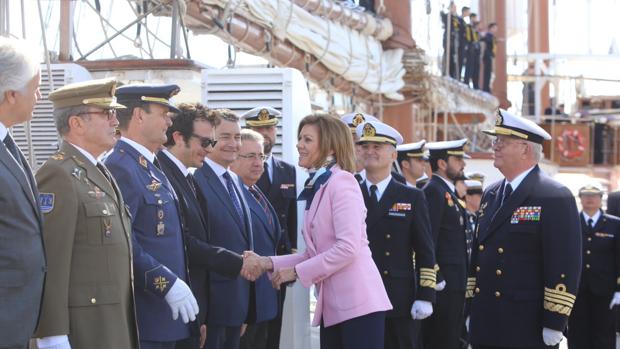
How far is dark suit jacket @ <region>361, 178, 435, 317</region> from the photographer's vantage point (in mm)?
6000

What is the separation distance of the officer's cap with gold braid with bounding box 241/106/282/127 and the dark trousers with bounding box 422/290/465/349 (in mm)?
1432

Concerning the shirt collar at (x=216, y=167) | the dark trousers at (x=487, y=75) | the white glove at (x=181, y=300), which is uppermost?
the dark trousers at (x=487, y=75)

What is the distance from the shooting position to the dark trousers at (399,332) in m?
6.04

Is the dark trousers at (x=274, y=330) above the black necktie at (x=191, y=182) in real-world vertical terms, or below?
below

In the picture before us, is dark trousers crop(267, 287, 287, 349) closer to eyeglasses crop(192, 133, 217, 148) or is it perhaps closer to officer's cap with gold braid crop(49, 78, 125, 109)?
eyeglasses crop(192, 133, 217, 148)

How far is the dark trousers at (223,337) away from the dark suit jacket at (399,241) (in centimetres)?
100

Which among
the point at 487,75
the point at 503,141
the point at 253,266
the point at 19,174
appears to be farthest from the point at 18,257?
the point at 487,75

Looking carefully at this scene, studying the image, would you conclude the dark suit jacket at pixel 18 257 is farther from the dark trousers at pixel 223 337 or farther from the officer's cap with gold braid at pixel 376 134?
the officer's cap with gold braid at pixel 376 134

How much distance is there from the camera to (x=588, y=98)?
28.2 m

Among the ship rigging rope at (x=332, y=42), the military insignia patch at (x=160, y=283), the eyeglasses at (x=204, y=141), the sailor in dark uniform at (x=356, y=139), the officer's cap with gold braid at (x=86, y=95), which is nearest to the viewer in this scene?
the officer's cap with gold braid at (x=86, y=95)

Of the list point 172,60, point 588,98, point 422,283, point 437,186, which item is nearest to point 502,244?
point 422,283

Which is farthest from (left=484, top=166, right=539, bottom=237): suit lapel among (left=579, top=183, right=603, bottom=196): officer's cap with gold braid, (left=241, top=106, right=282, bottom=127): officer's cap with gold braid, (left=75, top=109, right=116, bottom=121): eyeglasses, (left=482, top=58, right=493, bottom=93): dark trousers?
(left=482, top=58, right=493, bottom=93): dark trousers

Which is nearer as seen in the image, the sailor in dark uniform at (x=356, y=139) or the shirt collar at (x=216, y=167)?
the shirt collar at (x=216, y=167)

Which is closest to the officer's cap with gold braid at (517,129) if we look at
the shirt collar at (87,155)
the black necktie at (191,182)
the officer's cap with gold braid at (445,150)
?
the black necktie at (191,182)
